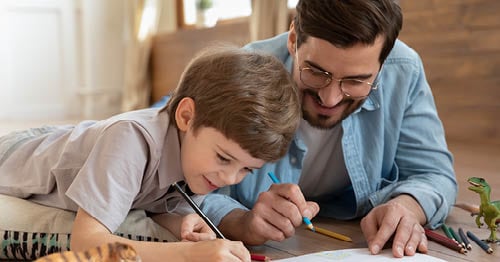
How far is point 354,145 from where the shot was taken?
1784 millimetres

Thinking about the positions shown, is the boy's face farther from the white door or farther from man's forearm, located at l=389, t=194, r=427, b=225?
the white door

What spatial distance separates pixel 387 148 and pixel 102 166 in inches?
35.2

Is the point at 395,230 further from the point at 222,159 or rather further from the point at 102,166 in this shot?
the point at 102,166

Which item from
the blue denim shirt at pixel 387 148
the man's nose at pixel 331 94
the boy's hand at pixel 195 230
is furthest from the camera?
the blue denim shirt at pixel 387 148

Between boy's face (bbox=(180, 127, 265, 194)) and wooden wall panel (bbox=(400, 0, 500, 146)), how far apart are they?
250 centimetres

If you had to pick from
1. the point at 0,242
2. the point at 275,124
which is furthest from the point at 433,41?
the point at 0,242

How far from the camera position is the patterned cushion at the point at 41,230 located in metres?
1.43

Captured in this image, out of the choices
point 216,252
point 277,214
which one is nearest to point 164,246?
point 216,252

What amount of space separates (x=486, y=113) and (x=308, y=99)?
222cm

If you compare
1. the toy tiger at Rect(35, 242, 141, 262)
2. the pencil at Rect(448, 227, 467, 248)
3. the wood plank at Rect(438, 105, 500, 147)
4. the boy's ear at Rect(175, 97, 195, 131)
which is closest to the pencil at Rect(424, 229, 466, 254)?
the pencil at Rect(448, 227, 467, 248)

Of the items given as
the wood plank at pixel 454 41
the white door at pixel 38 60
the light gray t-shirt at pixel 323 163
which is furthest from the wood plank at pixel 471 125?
the white door at pixel 38 60

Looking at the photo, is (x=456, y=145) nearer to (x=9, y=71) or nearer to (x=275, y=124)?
(x=275, y=124)

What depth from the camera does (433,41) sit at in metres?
3.72

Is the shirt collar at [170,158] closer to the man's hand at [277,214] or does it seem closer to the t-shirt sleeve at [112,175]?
the t-shirt sleeve at [112,175]
